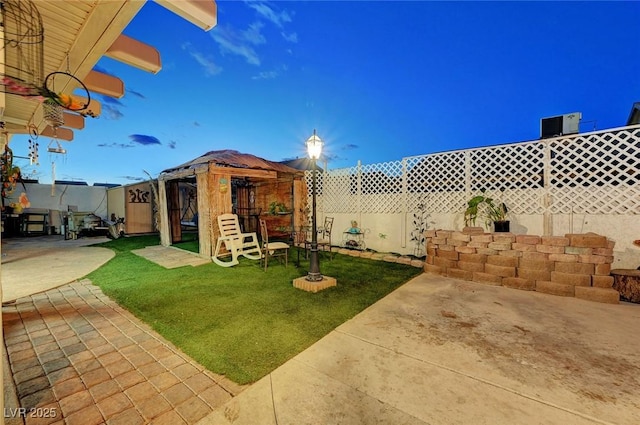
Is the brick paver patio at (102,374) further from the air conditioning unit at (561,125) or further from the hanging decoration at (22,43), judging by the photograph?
the air conditioning unit at (561,125)

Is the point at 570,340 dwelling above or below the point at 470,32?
below

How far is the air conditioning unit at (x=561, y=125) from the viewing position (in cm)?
488

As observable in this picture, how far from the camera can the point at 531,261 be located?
3557 millimetres

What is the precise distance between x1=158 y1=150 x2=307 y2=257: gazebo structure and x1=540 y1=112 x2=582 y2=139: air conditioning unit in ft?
18.3

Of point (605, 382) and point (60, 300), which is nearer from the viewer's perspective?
point (605, 382)

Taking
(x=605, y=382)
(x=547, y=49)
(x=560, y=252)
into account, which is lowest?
(x=605, y=382)

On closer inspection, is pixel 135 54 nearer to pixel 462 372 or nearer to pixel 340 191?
pixel 462 372

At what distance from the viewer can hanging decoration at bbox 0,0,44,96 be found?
1.78 metres

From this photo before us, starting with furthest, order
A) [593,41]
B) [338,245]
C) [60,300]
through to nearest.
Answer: [593,41]
[338,245]
[60,300]

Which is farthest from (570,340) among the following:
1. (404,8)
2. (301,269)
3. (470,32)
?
(470,32)

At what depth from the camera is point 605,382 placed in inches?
68.9

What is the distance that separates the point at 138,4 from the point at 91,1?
1.58 ft

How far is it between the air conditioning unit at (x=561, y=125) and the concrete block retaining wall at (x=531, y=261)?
285 centimetres

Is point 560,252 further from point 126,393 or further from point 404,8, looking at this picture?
point 404,8
